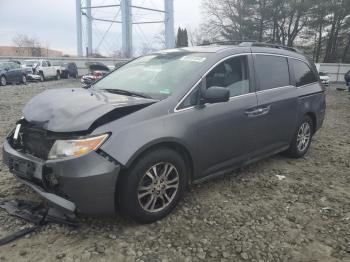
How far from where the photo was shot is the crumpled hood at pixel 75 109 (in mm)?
3131

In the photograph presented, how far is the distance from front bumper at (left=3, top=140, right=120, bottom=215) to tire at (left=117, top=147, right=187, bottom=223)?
0.43 ft

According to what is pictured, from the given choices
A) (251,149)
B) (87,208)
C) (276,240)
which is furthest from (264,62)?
(87,208)

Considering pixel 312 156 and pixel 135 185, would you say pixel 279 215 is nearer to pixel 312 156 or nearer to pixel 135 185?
pixel 135 185

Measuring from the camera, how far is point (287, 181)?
4762 mm

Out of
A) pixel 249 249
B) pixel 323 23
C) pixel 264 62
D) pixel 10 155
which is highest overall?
pixel 323 23

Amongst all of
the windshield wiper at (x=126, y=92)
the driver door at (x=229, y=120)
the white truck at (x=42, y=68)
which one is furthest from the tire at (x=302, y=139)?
the white truck at (x=42, y=68)

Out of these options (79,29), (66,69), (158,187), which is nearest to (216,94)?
(158,187)

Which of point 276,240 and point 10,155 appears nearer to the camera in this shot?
point 276,240

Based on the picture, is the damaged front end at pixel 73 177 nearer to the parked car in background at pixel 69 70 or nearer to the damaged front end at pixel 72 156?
the damaged front end at pixel 72 156

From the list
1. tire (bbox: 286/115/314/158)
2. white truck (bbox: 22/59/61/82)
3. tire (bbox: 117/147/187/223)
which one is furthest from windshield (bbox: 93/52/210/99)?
white truck (bbox: 22/59/61/82)

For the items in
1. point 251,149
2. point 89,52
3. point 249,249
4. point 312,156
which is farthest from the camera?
point 89,52

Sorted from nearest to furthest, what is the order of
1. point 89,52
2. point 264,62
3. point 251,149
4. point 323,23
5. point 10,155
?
1. point 10,155
2. point 251,149
3. point 264,62
4. point 323,23
5. point 89,52

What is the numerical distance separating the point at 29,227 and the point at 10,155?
0.75 metres

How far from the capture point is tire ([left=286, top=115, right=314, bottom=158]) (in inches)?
218
